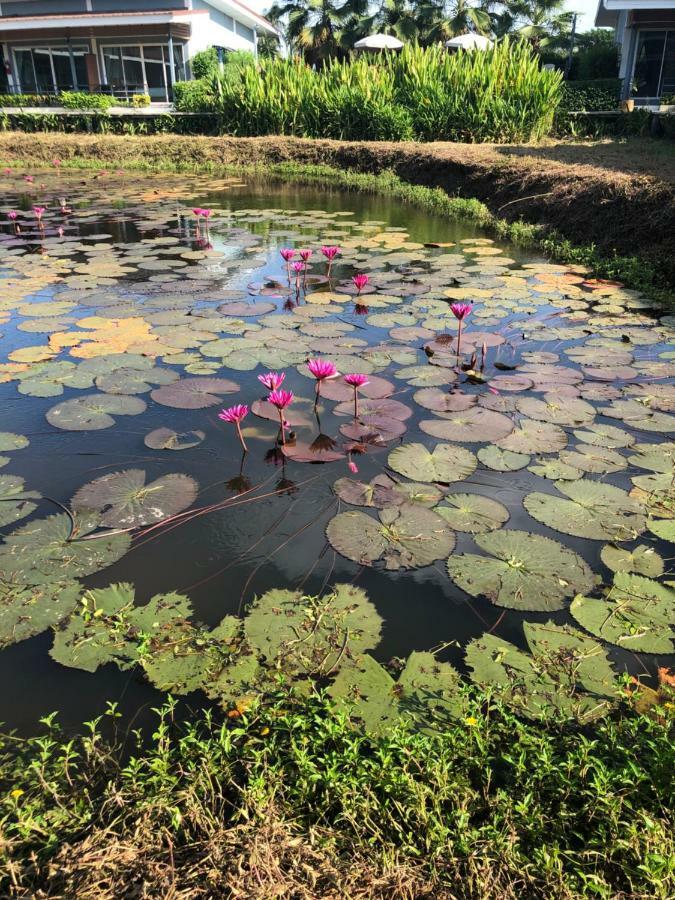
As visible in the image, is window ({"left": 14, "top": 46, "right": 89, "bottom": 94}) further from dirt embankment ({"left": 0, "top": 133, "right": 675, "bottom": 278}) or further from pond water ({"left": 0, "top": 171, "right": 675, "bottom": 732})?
pond water ({"left": 0, "top": 171, "right": 675, "bottom": 732})

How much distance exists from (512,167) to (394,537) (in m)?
7.73

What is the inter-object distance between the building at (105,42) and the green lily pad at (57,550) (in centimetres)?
2121

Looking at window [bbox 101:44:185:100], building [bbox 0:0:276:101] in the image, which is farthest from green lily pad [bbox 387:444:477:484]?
window [bbox 101:44:185:100]

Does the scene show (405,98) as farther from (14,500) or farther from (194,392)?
(14,500)

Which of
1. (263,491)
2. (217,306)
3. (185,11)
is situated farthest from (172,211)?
(185,11)

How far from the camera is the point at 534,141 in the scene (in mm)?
12000

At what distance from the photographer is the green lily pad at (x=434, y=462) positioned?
2619 mm

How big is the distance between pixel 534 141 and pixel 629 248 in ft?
24.9

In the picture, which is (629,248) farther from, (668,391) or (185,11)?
(185,11)

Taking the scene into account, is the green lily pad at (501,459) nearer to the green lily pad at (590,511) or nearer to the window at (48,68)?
the green lily pad at (590,511)

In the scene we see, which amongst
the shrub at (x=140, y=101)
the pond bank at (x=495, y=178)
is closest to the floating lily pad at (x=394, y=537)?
the pond bank at (x=495, y=178)

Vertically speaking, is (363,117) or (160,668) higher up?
(363,117)

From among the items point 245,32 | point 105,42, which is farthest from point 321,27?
point 105,42

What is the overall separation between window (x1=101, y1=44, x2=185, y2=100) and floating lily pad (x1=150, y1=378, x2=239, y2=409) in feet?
70.1
